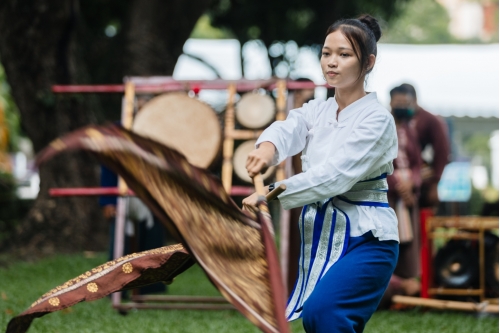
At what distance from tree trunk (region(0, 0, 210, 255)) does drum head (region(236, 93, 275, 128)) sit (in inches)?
158

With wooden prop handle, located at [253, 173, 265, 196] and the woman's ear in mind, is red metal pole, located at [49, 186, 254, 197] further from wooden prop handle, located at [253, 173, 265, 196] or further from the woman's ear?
wooden prop handle, located at [253, 173, 265, 196]

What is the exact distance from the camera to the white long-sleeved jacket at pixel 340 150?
2.97 meters

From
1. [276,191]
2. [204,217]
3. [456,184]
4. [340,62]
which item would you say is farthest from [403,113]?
[456,184]

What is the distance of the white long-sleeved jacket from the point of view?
297 centimetres

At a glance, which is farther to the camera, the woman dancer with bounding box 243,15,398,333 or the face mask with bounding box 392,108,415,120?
the face mask with bounding box 392,108,415,120

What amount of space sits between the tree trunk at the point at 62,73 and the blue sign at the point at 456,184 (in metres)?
8.98

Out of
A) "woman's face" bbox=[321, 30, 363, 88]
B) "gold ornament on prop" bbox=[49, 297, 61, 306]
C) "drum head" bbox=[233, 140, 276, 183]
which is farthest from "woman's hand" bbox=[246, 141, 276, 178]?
"drum head" bbox=[233, 140, 276, 183]

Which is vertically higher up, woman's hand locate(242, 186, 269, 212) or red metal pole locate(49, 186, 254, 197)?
woman's hand locate(242, 186, 269, 212)

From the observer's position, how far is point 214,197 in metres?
2.61

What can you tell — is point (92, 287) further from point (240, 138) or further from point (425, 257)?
point (425, 257)

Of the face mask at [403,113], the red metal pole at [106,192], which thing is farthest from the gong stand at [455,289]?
the red metal pole at [106,192]

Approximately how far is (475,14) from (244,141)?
107 feet

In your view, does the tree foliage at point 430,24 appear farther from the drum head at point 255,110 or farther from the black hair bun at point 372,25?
the black hair bun at point 372,25

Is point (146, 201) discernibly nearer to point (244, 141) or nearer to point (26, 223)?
point (244, 141)
